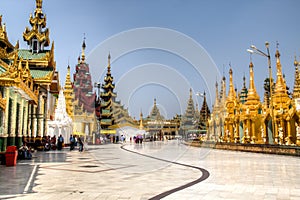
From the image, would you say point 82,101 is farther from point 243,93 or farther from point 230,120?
point 230,120

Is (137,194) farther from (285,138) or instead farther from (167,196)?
(285,138)

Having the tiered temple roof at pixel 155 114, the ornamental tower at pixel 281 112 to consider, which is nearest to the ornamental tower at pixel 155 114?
the tiered temple roof at pixel 155 114

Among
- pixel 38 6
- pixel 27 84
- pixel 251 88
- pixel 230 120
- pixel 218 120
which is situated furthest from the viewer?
pixel 218 120

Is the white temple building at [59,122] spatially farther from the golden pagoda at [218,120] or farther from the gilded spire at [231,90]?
the gilded spire at [231,90]

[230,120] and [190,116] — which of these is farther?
[190,116]

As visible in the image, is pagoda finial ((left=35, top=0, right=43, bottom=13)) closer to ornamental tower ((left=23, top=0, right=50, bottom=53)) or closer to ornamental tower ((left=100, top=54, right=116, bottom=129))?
ornamental tower ((left=23, top=0, right=50, bottom=53))

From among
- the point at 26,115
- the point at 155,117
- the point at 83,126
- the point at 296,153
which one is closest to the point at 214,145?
the point at 296,153

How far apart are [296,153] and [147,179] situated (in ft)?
41.2

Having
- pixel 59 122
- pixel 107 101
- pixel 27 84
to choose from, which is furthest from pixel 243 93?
pixel 27 84

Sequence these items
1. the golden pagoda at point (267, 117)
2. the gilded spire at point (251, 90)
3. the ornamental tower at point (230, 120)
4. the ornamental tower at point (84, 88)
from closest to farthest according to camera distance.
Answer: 1. the golden pagoda at point (267, 117)
2. the gilded spire at point (251, 90)
3. the ornamental tower at point (230, 120)
4. the ornamental tower at point (84, 88)

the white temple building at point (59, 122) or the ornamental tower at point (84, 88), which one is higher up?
the ornamental tower at point (84, 88)

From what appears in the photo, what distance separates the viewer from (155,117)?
11050 centimetres

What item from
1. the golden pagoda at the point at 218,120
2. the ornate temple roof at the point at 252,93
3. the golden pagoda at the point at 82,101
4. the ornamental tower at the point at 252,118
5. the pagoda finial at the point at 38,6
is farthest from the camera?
the golden pagoda at the point at 82,101

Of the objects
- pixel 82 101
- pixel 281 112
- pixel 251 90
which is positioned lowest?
pixel 281 112
